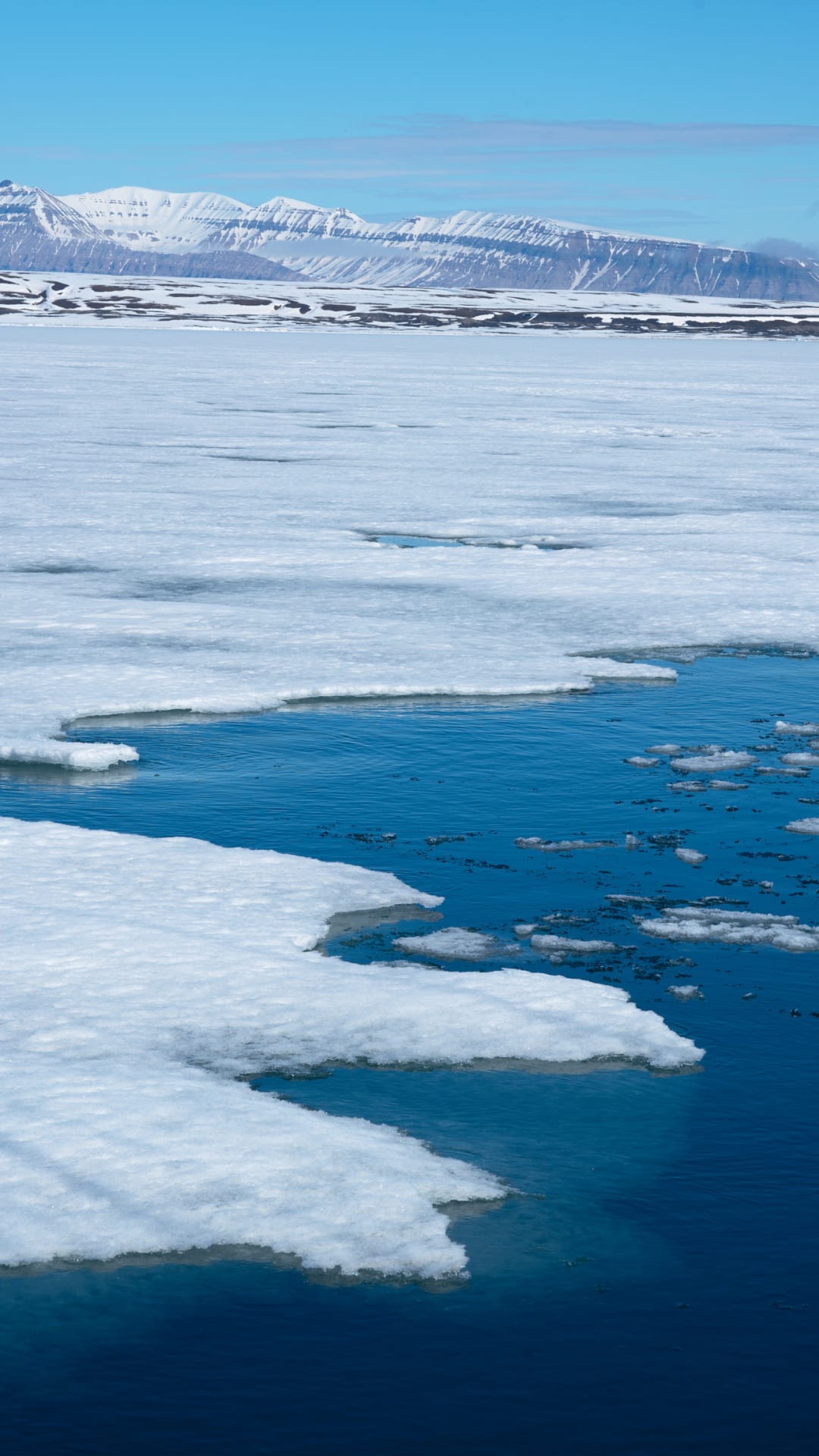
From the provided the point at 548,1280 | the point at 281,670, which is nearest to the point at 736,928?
the point at 548,1280

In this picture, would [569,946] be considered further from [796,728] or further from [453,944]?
[796,728]

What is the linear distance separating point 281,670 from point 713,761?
3.45 meters

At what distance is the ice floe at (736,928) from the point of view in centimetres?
706

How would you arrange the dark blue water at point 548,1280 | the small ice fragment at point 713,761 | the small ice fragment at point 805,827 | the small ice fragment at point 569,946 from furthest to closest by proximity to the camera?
the small ice fragment at point 713,761 → the small ice fragment at point 805,827 → the small ice fragment at point 569,946 → the dark blue water at point 548,1280

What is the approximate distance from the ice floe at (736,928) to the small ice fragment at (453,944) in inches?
32.2

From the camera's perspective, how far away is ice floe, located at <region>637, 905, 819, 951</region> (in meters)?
7.06

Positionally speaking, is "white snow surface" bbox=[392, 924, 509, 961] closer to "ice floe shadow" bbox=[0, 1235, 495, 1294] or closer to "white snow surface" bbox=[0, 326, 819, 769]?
"ice floe shadow" bbox=[0, 1235, 495, 1294]

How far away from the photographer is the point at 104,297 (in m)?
120

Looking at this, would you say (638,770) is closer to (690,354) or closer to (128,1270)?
(128,1270)

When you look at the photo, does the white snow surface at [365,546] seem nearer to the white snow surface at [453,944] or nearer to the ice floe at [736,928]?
the ice floe at [736,928]

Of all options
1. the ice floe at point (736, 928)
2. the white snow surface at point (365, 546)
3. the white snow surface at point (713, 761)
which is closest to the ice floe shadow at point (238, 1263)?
the ice floe at point (736, 928)

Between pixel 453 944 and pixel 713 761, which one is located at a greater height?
pixel 713 761

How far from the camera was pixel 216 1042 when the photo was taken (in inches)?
229

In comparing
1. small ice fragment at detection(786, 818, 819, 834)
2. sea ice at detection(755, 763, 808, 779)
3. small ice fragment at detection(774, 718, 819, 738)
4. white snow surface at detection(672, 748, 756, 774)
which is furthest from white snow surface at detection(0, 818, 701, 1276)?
small ice fragment at detection(774, 718, 819, 738)
